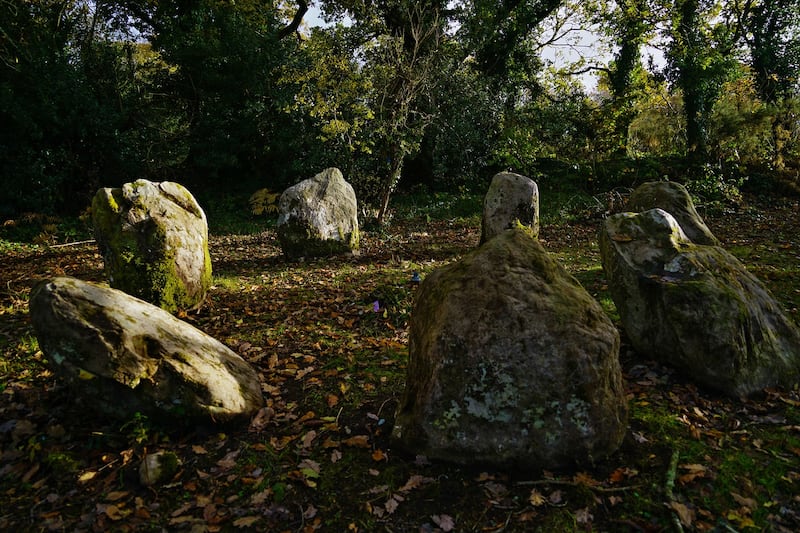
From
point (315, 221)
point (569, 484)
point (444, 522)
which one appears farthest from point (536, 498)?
point (315, 221)

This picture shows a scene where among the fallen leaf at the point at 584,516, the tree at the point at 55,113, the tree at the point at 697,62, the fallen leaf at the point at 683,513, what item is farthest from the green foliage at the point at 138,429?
the tree at the point at 697,62

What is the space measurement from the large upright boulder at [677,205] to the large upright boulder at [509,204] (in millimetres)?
2216

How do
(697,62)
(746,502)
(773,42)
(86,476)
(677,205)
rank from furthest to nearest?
(773,42) < (697,62) < (677,205) < (86,476) < (746,502)

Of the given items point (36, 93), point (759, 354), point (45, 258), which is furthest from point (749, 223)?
point (36, 93)

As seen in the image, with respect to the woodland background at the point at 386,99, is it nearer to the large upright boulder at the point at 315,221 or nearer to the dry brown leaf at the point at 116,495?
the large upright boulder at the point at 315,221

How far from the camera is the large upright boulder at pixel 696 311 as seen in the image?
409 centimetres

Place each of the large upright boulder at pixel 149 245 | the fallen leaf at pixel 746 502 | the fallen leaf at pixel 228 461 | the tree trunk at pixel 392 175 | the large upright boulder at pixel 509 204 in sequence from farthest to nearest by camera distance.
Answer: the tree trunk at pixel 392 175
the large upright boulder at pixel 509 204
the large upright boulder at pixel 149 245
the fallen leaf at pixel 228 461
the fallen leaf at pixel 746 502

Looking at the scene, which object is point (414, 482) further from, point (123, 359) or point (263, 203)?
point (263, 203)

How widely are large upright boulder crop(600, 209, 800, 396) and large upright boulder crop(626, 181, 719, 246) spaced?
2.31 meters

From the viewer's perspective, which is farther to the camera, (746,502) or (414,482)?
(414,482)

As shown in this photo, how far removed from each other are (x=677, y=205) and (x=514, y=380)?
619cm

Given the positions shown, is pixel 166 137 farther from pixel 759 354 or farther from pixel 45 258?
pixel 759 354

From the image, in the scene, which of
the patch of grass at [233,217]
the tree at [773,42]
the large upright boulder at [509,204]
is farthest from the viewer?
the tree at [773,42]

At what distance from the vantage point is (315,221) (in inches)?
379
